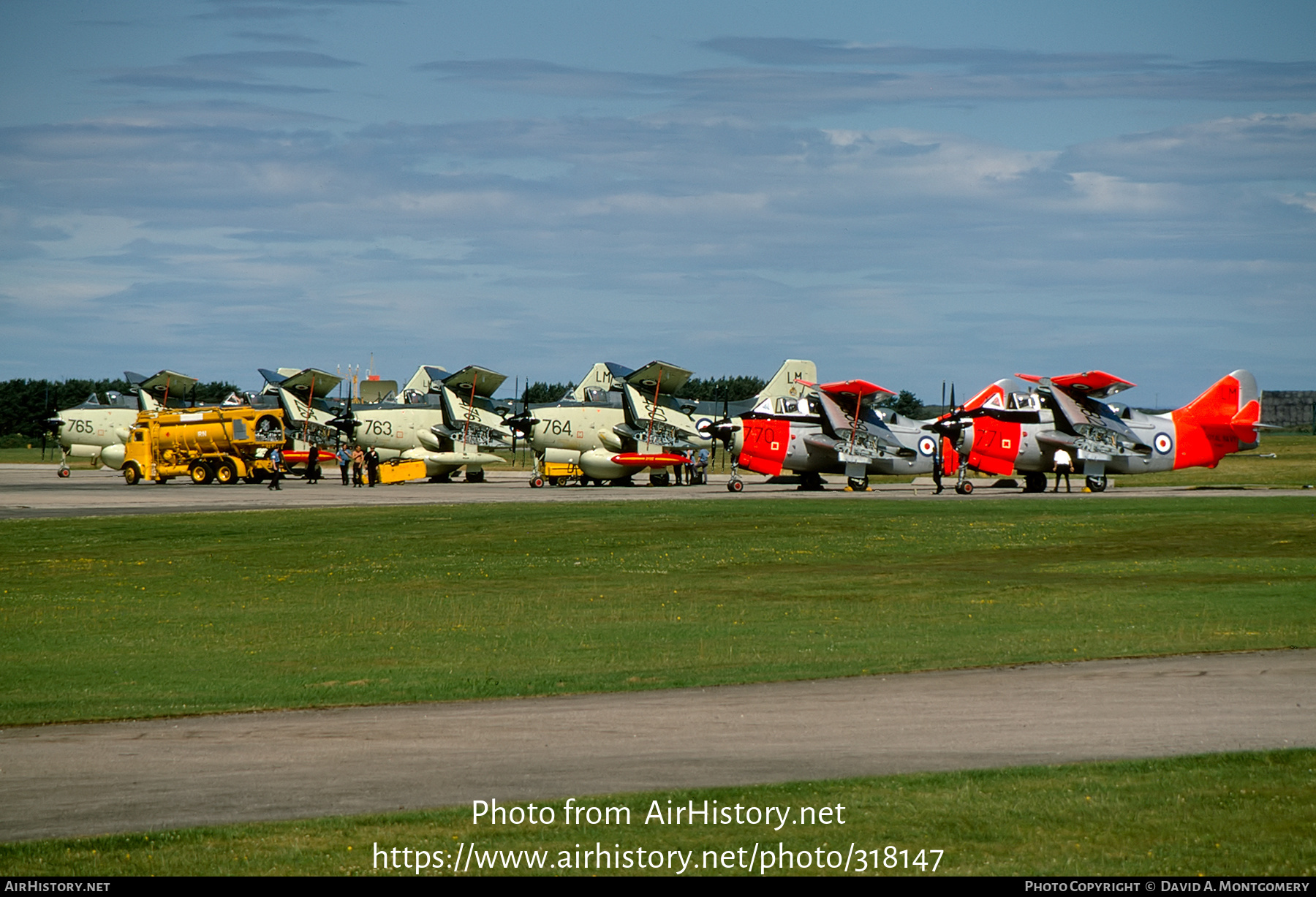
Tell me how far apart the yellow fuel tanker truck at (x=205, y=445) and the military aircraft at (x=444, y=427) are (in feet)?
12.0

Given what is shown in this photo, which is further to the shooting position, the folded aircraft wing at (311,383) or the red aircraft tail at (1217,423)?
the folded aircraft wing at (311,383)

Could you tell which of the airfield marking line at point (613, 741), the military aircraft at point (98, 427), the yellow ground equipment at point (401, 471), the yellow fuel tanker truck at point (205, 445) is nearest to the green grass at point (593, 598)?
the airfield marking line at point (613, 741)

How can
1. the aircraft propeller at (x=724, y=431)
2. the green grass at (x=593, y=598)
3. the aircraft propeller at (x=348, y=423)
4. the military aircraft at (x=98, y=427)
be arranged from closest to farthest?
1. the green grass at (x=593, y=598)
2. the aircraft propeller at (x=724, y=431)
3. the aircraft propeller at (x=348, y=423)
4. the military aircraft at (x=98, y=427)

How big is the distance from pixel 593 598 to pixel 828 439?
101 ft

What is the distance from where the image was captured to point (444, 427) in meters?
61.9

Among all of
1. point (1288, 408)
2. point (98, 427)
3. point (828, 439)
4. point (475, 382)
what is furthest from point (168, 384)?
point (1288, 408)

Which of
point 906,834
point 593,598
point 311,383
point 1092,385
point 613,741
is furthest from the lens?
point 311,383

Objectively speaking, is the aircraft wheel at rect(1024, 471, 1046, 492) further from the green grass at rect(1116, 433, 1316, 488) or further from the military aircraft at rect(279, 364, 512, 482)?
the military aircraft at rect(279, 364, 512, 482)

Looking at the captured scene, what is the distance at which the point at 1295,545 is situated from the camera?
2567 centimetres

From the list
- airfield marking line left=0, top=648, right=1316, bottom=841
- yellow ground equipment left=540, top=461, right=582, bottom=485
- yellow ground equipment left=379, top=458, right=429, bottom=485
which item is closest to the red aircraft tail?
yellow ground equipment left=540, top=461, right=582, bottom=485

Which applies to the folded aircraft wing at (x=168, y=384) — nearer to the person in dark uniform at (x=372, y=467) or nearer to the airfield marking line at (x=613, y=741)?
the person in dark uniform at (x=372, y=467)

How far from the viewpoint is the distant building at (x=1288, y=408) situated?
128875 mm

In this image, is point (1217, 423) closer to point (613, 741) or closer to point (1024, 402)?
point (1024, 402)

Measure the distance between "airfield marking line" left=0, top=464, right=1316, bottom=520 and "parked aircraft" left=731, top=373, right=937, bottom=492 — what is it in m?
1.03
